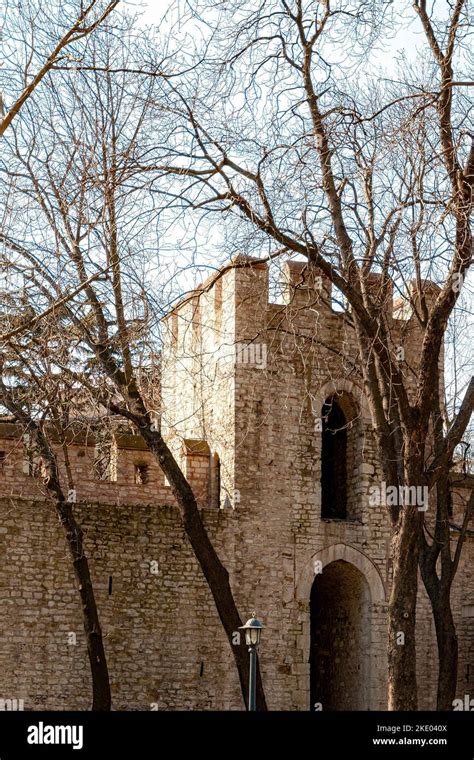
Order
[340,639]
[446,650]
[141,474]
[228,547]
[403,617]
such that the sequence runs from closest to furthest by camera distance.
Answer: [403,617] → [446,650] → [228,547] → [141,474] → [340,639]

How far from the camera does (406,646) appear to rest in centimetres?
1232

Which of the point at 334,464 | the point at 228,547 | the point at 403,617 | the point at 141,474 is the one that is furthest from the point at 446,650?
the point at 141,474

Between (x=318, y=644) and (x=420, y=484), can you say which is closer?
(x=420, y=484)

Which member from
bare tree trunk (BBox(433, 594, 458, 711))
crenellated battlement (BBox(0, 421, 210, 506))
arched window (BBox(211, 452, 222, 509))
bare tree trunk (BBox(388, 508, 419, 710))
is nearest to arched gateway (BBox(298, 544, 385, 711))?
arched window (BBox(211, 452, 222, 509))

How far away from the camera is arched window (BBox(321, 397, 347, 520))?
774 inches

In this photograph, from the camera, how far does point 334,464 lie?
2003cm

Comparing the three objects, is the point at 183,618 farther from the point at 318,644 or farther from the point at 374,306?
the point at 374,306

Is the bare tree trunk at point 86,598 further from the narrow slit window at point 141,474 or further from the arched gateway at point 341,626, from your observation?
the arched gateway at point 341,626

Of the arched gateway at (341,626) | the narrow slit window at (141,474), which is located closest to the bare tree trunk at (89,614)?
the narrow slit window at (141,474)

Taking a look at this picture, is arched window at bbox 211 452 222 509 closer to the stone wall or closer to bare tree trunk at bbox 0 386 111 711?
the stone wall

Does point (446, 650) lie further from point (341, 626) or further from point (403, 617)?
point (403, 617)

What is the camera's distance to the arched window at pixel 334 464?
19656mm
